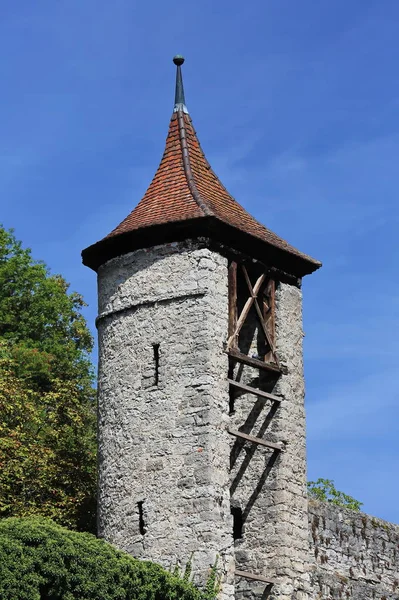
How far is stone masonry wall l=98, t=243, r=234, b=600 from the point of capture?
1936cm

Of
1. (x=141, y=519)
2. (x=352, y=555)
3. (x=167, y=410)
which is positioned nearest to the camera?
(x=141, y=519)

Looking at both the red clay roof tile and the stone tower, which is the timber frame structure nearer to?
the stone tower

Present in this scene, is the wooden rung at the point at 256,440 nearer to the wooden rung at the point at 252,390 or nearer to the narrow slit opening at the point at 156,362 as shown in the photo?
the wooden rung at the point at 252,390

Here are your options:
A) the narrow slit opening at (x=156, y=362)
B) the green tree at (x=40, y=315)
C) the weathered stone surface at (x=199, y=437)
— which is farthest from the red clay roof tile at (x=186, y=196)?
the green tree at (x=40, y=315)

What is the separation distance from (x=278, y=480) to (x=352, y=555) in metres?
2.68

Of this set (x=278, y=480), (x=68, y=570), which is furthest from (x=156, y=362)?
(x=68, y=570)

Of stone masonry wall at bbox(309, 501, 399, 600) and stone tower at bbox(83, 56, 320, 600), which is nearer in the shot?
stone tower at bbox(83, 56, 320, 600)

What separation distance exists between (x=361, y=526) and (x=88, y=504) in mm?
4379

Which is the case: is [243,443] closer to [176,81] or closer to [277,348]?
[277,348]

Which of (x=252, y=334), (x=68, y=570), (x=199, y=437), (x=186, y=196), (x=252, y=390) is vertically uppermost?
(x=186, y=196)

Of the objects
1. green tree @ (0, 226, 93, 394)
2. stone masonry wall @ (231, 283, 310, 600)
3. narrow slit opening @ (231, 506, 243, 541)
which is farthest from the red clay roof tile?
green tree @ (0, 226, 93, 394)

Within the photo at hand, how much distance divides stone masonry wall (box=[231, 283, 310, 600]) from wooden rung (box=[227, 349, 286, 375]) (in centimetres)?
17

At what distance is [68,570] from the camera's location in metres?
17.4

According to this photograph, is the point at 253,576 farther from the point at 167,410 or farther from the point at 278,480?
the point at 167,410
